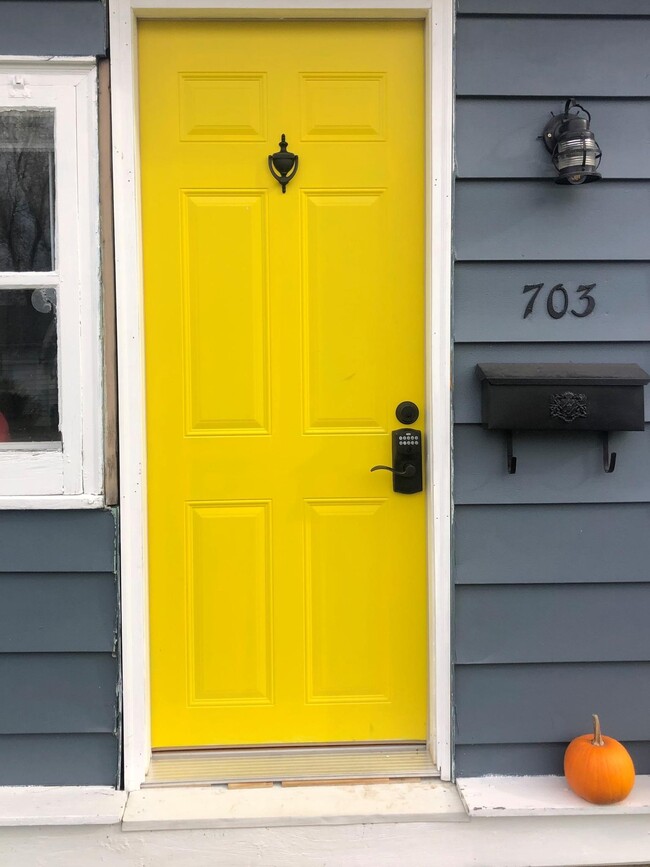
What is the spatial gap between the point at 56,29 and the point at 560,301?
155 cm

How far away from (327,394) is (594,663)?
109cm

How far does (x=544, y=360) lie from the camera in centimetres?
218

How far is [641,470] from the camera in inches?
86.6

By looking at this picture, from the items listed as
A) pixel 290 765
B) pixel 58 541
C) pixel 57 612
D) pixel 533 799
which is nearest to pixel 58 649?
pixel 57 612

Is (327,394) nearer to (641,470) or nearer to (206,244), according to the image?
(206,244)

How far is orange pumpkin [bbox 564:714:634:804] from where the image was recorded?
204cm

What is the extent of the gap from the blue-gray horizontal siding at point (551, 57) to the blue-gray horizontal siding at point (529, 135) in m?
0.03

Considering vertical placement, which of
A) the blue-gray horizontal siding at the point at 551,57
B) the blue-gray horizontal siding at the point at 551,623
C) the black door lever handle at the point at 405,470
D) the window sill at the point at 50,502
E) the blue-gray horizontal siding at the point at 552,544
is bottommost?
the blue-gray horizontal siding at the point at 551,623

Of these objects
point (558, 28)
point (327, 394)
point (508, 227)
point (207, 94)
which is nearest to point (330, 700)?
point (327, 394)

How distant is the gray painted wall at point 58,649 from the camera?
6.98 feet

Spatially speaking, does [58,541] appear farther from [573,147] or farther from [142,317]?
[573,147]

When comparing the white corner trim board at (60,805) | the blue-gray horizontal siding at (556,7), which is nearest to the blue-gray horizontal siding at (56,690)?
the white corner trim board at (60,805)

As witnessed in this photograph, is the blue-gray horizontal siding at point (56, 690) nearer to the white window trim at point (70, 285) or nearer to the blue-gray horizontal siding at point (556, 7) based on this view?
the white window trim at point (70, 285)

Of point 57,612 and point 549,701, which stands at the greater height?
point 57,612
